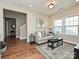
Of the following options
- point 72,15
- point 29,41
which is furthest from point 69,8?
point 29,41

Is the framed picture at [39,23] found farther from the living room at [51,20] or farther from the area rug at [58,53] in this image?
the area rug at [58,53]

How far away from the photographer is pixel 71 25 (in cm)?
581

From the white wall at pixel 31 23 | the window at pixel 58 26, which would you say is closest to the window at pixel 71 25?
the window at pixel 58 26

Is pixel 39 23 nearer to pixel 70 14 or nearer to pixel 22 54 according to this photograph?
pixel 70 14

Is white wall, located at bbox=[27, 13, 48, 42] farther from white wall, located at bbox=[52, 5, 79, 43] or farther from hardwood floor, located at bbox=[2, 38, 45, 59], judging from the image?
white wall, located at bbox=[52, 5, 79, 43]

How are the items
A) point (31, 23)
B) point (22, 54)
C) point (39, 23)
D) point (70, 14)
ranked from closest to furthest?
point (22, 54) → point (70, 14) → point (31, 23) → point (39, 23)

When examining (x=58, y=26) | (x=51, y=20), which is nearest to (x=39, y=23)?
(x=51, y=20)

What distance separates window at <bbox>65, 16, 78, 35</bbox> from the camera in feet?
17.8

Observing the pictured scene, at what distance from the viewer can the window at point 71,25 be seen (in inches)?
214

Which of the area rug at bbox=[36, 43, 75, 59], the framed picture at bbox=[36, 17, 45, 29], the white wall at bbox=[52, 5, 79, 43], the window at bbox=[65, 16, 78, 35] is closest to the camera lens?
the area rug at bbox=[36, 43, 75, 59]

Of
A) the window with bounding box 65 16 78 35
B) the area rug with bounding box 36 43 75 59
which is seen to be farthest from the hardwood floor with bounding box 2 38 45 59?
the window with bounding box 65 16 78 35

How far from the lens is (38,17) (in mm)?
7055

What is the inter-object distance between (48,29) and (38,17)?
223 cm

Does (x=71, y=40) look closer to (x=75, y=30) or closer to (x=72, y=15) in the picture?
(x=75, y=30)
